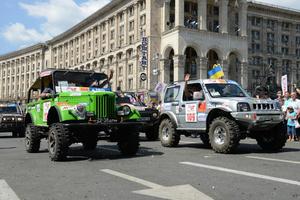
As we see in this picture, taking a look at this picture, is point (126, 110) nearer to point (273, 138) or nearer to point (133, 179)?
point (133, 179)

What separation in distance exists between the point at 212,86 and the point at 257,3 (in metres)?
86.6

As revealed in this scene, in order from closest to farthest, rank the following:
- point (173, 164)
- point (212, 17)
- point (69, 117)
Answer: point (173, 164) → point (69, 117) → point (212, 17)

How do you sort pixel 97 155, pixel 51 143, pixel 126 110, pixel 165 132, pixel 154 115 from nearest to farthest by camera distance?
pixel 51 143
pixel 126 110
pixel 97 155
pixel 165 132
pixel 154 115

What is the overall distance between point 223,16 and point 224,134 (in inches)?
2541

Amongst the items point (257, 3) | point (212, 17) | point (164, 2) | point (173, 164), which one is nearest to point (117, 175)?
point (173, 164)

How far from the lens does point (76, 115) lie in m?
10.1

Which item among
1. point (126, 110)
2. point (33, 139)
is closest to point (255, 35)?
point (33, 139)

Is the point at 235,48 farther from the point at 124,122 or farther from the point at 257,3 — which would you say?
the point at 124,122

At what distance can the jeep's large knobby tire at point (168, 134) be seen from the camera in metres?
13.6

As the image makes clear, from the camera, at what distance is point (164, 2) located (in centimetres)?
7044

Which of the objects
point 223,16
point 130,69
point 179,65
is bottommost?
point 179,65

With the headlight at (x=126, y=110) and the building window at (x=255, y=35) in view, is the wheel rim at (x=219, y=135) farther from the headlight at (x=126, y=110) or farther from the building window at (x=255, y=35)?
the building window at (x=255, y=35)

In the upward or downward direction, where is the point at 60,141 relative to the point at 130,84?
downward

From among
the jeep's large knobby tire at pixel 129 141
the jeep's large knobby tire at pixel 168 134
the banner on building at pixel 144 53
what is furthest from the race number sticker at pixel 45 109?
the banner on building at pixel 144 53
